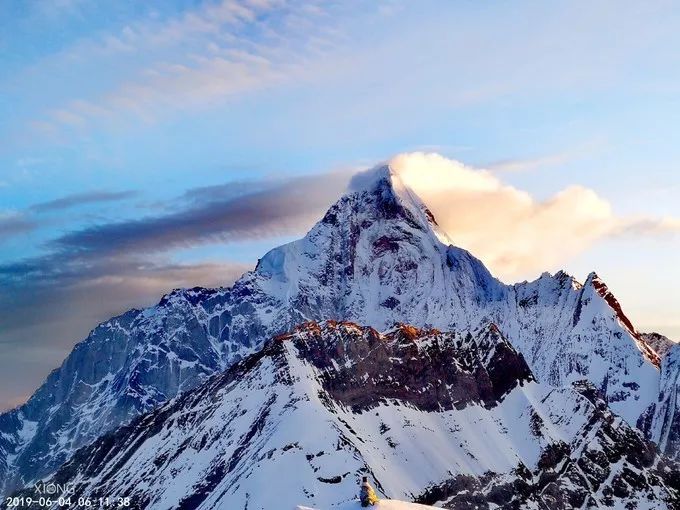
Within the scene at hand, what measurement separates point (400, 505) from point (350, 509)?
7.44 metres

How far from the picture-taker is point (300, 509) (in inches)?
6171

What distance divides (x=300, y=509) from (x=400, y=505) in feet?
46.3

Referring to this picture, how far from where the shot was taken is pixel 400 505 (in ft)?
527

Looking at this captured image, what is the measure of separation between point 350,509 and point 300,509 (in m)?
6.78

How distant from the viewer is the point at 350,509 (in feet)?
518
